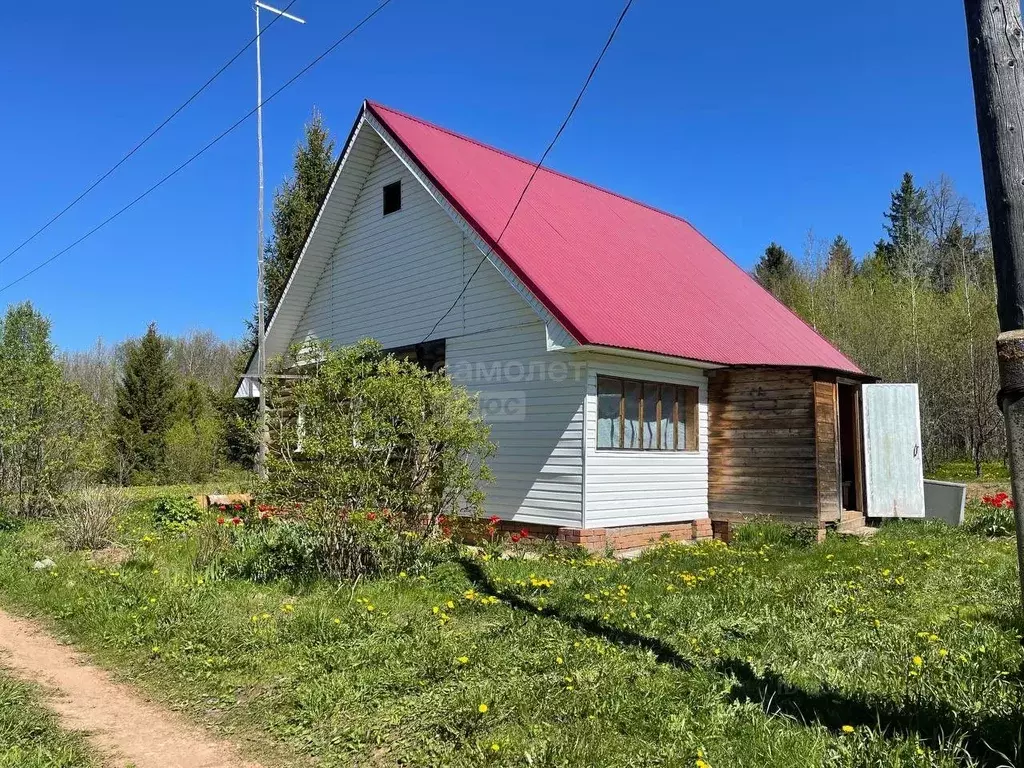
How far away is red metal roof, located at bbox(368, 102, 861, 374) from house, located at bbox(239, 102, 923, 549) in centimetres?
5

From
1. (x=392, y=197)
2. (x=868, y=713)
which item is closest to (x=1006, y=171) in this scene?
→ (x=868, y=713)

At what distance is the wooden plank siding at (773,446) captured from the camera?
40.0 feet

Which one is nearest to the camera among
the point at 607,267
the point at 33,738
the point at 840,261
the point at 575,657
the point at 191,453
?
the point at 33,738

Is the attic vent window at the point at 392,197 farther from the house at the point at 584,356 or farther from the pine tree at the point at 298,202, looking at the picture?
the pine tree at the point at 298,202

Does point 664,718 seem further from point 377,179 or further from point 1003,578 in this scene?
point 377,179

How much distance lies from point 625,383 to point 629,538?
2.43m

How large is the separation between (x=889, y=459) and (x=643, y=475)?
17.0ft

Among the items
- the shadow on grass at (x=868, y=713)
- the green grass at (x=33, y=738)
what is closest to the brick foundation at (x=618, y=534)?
the shadow on grass at (x=868, y=713)

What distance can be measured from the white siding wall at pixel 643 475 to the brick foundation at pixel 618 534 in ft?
0.38

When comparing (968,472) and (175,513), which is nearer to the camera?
(175,513)

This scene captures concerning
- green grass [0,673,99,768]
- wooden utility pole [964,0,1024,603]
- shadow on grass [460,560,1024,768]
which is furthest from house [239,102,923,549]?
green grass [0,673,99,768]

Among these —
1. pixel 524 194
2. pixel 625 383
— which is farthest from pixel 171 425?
pixel 625 383

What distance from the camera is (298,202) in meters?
28.1

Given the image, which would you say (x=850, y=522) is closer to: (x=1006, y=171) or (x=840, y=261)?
(x=1006, y=171)
